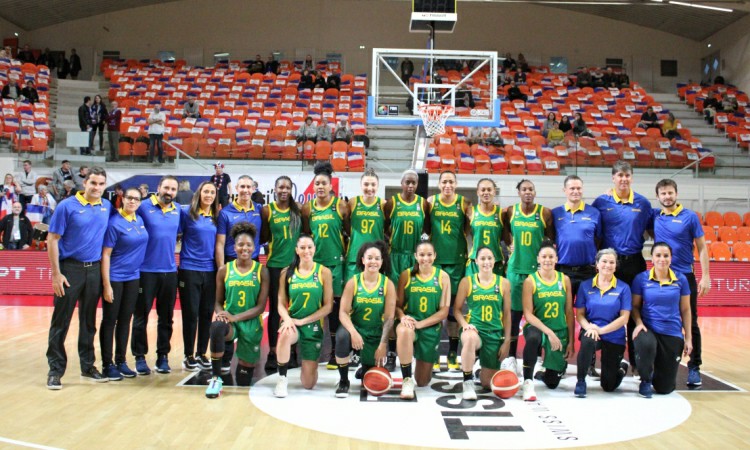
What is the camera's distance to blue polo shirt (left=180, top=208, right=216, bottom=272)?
5.50 m

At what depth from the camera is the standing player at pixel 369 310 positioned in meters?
4.95

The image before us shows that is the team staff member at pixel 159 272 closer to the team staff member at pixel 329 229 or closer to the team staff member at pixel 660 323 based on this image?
the team staff member at pixel 329 229

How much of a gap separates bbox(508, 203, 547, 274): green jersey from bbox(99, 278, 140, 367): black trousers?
316 cm

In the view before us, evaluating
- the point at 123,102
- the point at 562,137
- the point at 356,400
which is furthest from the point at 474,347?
the point at 123,102

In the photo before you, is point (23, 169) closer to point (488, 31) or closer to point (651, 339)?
point (651, 339)

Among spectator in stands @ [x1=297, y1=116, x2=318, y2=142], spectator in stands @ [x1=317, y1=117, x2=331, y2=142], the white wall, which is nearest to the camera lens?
spectator in stands @ [x1=297, y1=116, x2=318, y2=142]

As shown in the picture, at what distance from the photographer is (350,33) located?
71.6 ft

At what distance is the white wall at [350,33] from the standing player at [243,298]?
17336mm

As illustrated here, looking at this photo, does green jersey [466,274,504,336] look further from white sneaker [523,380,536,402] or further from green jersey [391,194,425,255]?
green jersey [391,194,425,255]

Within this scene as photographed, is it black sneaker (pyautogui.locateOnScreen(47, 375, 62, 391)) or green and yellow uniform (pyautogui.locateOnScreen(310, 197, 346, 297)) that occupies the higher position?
green and yellow uniform (pyautogui.locateOnScreen(310, 197, 346, 297))

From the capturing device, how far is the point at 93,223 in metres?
5.09

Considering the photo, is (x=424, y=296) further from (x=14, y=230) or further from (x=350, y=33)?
(x=350, y=33)

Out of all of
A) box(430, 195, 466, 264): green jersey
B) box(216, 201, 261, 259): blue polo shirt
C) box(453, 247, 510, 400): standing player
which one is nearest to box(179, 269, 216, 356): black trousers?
box(216, 201, 261, 259): blue polo shirt

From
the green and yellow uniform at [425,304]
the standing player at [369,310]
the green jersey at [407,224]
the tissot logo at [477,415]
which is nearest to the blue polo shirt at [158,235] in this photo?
the tissot logo at [477,415]
